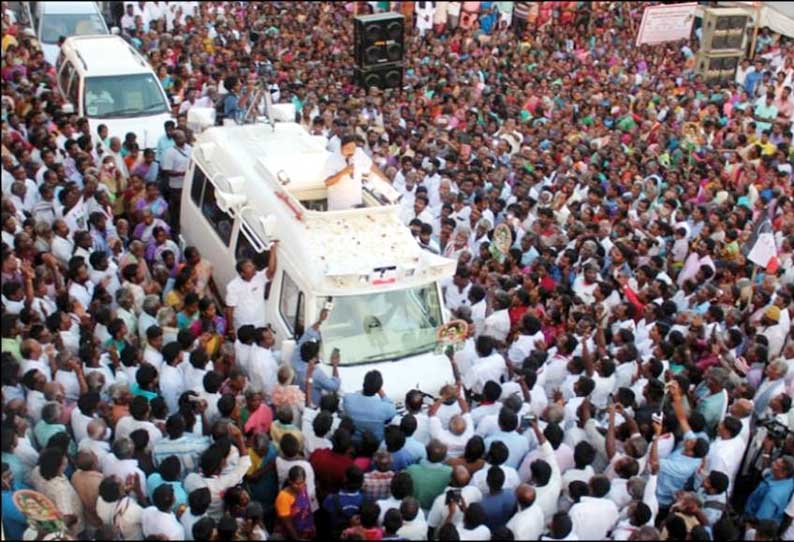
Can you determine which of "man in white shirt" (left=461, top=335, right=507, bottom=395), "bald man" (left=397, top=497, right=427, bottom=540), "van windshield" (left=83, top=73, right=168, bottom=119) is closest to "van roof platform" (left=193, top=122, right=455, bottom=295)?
"man in white shirt" (left=461, top=335, right=507, bottom=395)

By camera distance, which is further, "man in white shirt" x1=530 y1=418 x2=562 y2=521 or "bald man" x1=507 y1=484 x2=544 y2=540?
"man in white shirt" x1=530 y1=418 x2=562 y2=521

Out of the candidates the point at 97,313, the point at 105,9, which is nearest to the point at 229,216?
the point at 97,313

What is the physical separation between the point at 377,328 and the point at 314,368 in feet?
2.73

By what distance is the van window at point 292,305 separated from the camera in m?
7.94

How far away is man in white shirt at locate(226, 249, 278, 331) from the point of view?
839cm

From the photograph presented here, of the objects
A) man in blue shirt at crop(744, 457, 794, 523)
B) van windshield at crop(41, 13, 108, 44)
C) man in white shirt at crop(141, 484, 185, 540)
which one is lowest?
man in blue shirt at crop(744, 457, 794, 523)

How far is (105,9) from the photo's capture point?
21125mm

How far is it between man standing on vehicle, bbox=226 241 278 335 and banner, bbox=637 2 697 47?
949 cm

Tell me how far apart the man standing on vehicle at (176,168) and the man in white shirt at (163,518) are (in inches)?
247

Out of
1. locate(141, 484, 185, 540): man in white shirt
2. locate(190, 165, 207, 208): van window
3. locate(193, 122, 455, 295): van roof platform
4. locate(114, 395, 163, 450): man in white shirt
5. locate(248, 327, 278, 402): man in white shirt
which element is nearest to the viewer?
locate(141, 484, 185, 540): man in white shirt

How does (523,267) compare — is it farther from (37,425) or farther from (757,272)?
(37,425)

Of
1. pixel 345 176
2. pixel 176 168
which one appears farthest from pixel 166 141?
pixel 345 176

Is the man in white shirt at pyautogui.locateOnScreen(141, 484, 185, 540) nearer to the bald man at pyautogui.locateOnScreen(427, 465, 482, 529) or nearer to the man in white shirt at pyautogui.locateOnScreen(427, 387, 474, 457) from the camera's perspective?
the bald man at pyautogui.locateOnScreen(427, 465, 482, 529)

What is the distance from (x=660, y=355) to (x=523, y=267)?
2.38 metres
